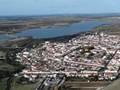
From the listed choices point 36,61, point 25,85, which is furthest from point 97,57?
point 25,85

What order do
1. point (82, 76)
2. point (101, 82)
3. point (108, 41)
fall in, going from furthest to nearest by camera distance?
point (108, 41) → point (82, 76) → point (101, 82)

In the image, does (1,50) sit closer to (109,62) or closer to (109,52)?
(109,52)

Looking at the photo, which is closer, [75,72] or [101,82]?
[101,82]

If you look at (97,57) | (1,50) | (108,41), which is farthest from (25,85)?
(108,41)

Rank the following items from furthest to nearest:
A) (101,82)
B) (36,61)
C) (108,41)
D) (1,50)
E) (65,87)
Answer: (108,41), (1,50), (36,61), (101,82), (65,87)

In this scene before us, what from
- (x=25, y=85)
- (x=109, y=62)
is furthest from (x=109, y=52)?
(x=25, y=85)

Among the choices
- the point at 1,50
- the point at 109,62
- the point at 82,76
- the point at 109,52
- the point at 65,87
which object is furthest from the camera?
the point at 1,50

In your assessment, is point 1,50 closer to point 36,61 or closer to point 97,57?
point 36,61

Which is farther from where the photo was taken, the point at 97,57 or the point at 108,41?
the point at 108,41

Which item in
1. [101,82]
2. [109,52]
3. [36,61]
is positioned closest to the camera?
[101,82]
